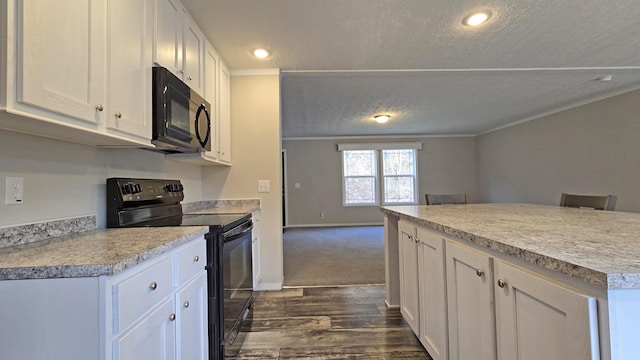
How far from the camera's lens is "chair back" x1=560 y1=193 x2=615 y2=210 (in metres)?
2.08

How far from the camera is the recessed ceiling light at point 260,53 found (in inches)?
105

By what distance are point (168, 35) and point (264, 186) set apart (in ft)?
5.44

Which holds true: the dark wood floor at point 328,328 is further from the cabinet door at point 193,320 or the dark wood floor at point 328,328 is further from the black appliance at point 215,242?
the cabinet door at point 193,320

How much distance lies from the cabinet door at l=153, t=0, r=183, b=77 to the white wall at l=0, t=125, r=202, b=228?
0.60 m

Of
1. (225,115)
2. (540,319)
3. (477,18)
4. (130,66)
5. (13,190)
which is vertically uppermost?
(477,18)

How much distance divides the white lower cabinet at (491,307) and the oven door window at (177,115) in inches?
61.0

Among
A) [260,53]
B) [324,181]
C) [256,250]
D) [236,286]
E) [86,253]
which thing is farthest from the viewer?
[324,181]

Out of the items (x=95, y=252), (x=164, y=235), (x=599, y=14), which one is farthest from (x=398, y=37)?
(x=95, y=252)

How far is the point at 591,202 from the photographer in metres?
2.16

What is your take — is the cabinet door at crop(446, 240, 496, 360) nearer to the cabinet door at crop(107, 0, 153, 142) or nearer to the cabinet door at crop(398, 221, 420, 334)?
the cabinet door at crop(398, 221, 420, 334)

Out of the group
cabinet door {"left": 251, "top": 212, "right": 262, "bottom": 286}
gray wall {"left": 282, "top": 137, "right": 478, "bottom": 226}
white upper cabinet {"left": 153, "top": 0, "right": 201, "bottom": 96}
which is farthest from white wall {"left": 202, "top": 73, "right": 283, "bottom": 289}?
gray wall {"left": 282, "top": 137, "right": 478, "bottom": 226}

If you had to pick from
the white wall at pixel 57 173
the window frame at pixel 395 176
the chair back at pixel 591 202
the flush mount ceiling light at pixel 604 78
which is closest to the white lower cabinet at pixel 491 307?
the chair back at pixel 591 202

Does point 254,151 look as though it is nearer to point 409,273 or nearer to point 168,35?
point 168,35

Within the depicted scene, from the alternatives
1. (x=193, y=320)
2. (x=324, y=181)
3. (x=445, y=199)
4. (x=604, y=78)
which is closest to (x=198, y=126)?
(x=193, y=320)
